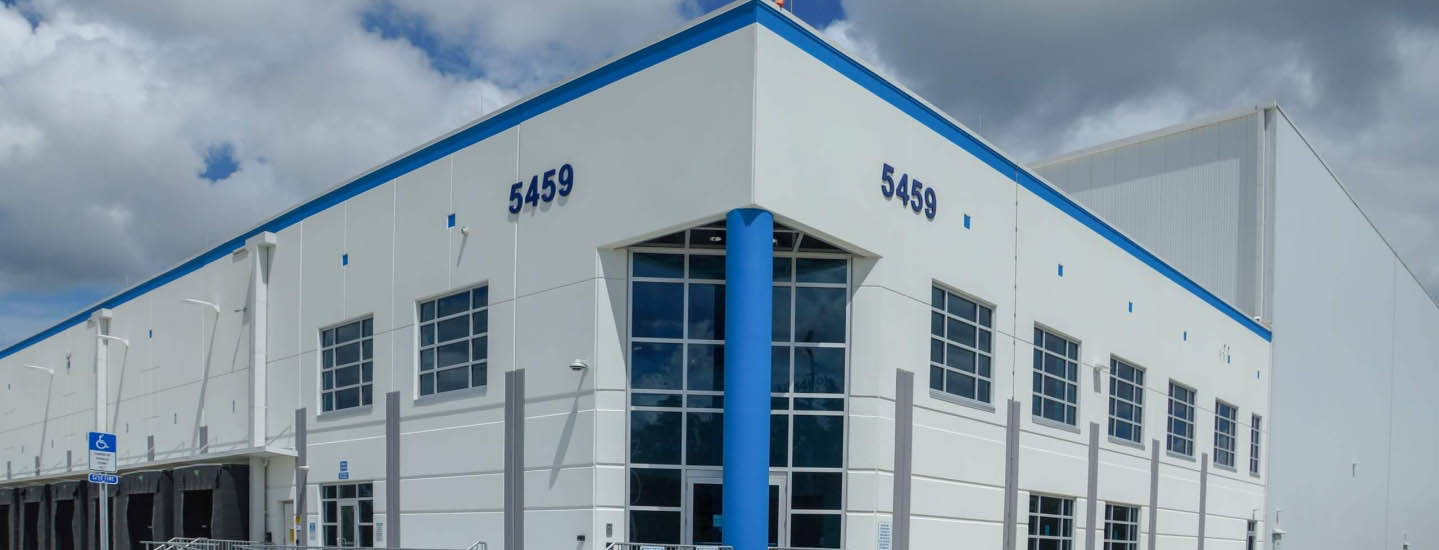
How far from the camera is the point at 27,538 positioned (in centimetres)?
3781

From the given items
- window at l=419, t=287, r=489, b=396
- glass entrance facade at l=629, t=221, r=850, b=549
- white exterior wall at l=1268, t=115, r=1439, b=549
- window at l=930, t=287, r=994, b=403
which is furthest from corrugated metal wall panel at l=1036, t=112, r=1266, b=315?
window at l=419, t=287, r=489, b=396

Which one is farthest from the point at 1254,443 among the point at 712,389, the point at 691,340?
the point at 691,340

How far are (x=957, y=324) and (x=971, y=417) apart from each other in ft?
5.49

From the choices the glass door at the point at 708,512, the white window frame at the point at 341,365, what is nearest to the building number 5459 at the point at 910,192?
the glass door at the point at 708,512

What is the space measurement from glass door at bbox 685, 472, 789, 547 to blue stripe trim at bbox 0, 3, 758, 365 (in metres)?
6.39

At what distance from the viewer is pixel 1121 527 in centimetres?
2716

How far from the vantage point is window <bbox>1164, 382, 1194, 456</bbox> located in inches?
1193

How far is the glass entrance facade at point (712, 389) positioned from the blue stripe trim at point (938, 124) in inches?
110

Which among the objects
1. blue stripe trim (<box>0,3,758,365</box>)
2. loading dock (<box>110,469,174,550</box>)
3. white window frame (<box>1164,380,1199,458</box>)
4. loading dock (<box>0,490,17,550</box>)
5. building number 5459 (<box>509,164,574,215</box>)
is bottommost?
loading dock (<box>0,490,17,550</box>)

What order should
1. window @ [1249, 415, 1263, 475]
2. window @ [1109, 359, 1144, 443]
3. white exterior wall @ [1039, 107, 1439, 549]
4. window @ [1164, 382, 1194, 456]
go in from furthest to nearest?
white exterior wall @ [1039, 107, 1439, 549] → window @ [1249, 415, 1263, 475] → window @ [1164, 382, 1194, 456] → window @ [1109, 359, 1144, 443]

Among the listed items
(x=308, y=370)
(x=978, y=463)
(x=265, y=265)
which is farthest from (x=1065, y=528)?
(x=265, y=265)

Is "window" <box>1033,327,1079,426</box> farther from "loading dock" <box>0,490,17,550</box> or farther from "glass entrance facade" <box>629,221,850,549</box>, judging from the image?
"loading dock" <box>0,490,17,550</box>

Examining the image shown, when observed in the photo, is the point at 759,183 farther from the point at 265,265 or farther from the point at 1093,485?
the point at 265,265

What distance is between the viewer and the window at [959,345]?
780 inches
